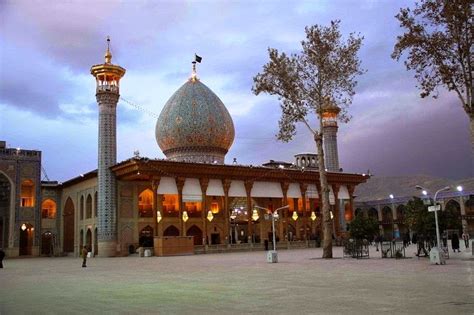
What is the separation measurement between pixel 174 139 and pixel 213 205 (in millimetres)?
7073

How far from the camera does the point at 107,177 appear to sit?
1531 inches

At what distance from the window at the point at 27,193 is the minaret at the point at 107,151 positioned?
1118cm

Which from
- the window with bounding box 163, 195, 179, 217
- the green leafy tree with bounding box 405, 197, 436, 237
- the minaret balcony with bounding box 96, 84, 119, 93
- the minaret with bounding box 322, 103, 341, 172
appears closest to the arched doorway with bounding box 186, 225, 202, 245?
the window with bounding box 163, 195, 179, 217

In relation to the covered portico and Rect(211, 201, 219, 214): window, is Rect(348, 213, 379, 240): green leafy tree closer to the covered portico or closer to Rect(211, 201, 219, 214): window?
the covered portico

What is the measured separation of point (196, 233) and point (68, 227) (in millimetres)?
12943

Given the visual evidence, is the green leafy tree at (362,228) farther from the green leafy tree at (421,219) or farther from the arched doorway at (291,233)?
the arched doorway at (291,233)

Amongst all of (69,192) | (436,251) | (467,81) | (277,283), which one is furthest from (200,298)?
(69,192)

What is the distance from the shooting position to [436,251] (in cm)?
1806

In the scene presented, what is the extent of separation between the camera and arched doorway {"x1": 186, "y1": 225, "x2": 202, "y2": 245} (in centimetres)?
4387

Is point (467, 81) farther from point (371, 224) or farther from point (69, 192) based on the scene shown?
point (69, 192)

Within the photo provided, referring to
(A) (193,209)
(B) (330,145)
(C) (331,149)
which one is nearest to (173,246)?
(A) (193,209)

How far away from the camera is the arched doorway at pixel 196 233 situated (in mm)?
43869

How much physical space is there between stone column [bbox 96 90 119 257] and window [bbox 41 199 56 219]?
1268 cm

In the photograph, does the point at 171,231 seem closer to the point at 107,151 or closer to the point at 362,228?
the point at 107,151
